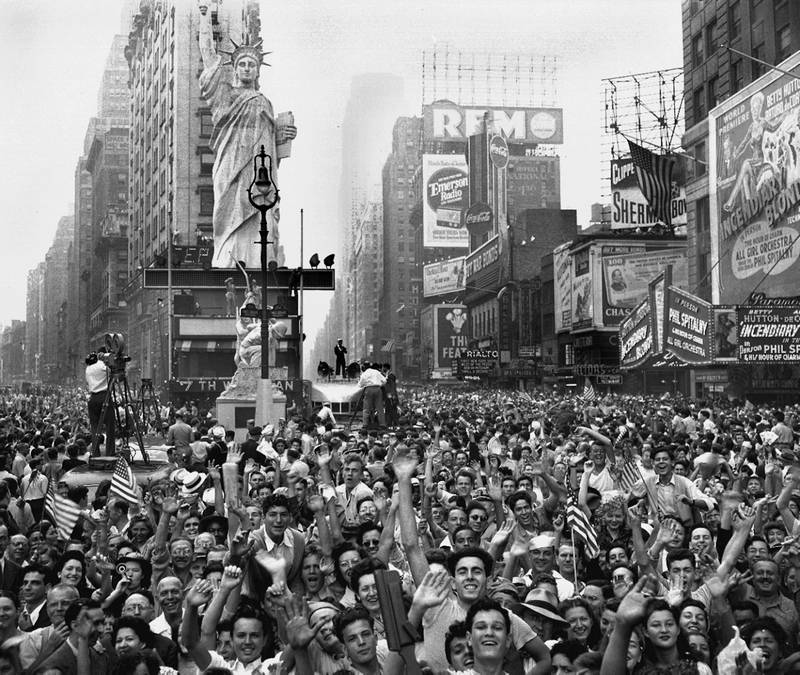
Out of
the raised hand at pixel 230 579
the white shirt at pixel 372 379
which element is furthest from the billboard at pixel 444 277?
the raised hand at pixel 230 579

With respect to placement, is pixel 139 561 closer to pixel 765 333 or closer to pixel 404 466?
pixel 404 466

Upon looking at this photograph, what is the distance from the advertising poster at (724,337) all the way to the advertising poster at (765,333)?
335 millimetres

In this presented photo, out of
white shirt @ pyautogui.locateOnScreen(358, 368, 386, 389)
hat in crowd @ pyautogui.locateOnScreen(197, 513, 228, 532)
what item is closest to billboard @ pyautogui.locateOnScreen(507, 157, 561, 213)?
white shirt @ pyautogui.locateOnScreen(358, 368, 386, 389)

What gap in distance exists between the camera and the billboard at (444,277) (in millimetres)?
130250

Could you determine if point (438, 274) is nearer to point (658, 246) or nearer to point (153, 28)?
point (153, 28)

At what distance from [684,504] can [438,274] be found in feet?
413

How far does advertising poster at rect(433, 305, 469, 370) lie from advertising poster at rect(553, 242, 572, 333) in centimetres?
4697

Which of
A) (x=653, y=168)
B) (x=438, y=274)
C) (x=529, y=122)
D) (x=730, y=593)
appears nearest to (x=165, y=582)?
(x=730, y=593)

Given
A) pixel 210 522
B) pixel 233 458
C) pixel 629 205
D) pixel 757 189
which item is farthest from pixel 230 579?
pixel 629 205

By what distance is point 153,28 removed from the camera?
94.7 m

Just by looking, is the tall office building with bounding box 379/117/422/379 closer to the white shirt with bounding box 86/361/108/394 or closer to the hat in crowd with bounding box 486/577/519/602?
the white shirt with bounding box 86/361/108/394

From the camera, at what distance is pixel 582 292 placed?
7169cm

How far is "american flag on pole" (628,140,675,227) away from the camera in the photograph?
57.4 meters

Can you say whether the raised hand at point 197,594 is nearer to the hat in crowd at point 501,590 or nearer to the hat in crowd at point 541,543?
the hat in crowd at point 501,590
